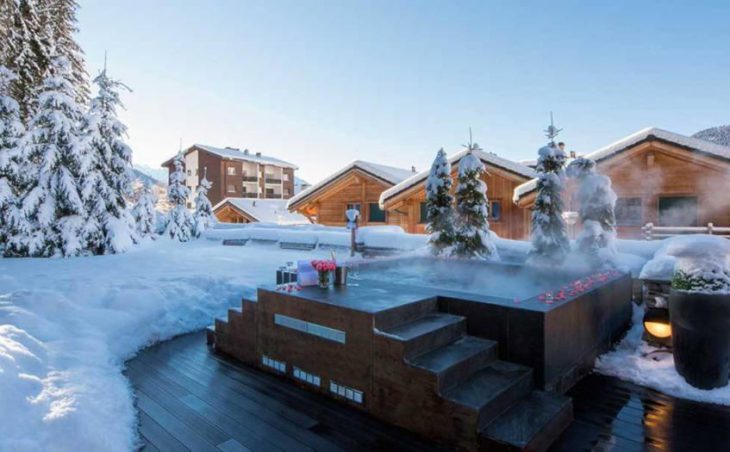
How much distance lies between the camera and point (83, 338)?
4910 mm

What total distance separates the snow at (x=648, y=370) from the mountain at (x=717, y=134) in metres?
25.8

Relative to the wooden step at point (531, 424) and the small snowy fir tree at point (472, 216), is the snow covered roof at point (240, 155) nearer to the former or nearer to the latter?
the small snowy fir tree at point (472, 216)

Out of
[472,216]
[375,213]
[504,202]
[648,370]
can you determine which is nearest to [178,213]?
[375,213]

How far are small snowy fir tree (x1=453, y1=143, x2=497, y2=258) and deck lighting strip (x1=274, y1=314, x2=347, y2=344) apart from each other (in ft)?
23.2

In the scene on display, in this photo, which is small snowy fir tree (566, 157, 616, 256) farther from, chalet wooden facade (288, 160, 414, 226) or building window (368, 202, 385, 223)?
building window (368, 202, 385, 223)

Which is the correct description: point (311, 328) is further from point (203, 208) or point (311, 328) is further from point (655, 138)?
point (203, 208)

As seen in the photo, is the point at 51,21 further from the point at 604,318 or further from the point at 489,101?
the point at 604,318

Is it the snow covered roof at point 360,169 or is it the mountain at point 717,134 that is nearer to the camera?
the snow covered roof at point 360,169

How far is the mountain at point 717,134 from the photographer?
24.4 metres

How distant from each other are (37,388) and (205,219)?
22040 millimetres

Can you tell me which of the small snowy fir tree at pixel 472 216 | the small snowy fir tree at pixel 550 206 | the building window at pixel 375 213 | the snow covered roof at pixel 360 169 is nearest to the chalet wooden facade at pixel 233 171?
the snow covered roof at pixel 360 169

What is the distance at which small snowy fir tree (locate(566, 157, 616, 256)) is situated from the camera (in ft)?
26.6

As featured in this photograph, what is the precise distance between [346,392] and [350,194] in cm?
1666

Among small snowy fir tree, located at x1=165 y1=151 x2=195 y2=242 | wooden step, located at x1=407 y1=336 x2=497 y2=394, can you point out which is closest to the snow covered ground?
wooden step, located at x1=407 y1=336 x2=497 y2=394
